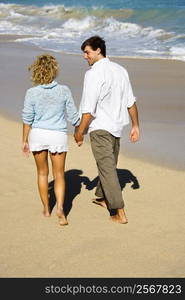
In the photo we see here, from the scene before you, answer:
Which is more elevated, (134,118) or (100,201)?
(134,118)

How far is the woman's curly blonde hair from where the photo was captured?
5.47m

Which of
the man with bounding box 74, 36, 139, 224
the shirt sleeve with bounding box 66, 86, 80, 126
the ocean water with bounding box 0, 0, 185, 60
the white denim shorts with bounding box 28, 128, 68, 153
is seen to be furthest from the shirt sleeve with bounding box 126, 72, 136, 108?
the ocean water with bounding box 0, 0, 185, 60

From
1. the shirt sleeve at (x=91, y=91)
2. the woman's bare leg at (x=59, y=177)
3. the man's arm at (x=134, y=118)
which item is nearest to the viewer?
the shirt sleeve at (x=91, y=91)

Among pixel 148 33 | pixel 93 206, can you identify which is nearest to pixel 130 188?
pixel 93 206

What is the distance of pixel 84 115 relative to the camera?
5.64m

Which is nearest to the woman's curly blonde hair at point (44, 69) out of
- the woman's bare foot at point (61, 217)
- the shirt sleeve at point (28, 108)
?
the shirt sleeve at point (28, 108)

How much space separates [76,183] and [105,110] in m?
1.62

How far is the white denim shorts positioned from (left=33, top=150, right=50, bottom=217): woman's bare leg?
4.0 inches

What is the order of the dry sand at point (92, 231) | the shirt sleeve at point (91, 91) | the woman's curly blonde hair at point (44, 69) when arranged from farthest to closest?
the shirt sleeve at point (91, 91) → the woman's curly blonde hair at point (44, 69) → the dry sand at point (92, 231)

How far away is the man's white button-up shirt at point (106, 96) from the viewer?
561cm

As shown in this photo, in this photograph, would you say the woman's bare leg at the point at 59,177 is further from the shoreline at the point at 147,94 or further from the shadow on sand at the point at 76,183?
the shoreline at the point at 147,94

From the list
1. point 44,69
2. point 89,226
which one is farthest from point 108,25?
point 44,69

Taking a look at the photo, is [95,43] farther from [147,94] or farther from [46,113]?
[147,94]

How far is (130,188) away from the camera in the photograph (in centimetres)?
701
